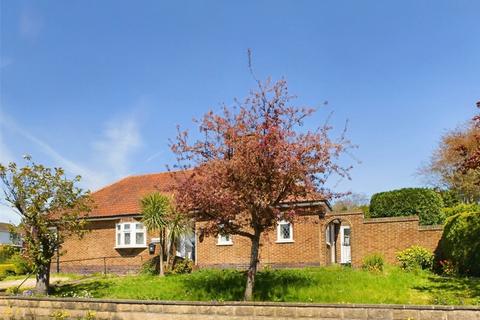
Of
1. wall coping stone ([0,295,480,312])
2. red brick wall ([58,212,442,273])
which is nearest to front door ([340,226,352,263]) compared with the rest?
red brick wall ([58,212,442,273])

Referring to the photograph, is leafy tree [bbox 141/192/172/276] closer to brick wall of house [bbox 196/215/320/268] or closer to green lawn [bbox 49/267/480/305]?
brick wall of house [bbox 196/215/320/268]

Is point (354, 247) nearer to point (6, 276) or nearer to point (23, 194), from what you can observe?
point (23, 194)

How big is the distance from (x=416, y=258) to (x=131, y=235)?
13835 mm

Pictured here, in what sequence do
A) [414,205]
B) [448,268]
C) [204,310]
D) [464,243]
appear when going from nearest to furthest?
[204,310]
[464,243]
[448,268]
[414,205]

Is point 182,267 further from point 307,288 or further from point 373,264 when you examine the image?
point 307,288

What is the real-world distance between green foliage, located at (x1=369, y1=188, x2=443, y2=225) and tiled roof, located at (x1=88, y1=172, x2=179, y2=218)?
10615 mm

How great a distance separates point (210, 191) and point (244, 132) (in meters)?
1.71

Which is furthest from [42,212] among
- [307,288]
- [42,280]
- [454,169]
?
[454,169]

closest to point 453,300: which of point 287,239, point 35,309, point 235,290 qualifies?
point 235,290

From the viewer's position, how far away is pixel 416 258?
1944 centimetres

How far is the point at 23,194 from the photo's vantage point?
16438mm

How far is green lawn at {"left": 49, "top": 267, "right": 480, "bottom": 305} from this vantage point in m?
12.6

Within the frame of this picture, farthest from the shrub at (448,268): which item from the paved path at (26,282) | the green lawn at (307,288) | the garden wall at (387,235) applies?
the paved path at (26,282)

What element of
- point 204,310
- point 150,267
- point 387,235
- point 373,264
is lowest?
point 204,310
